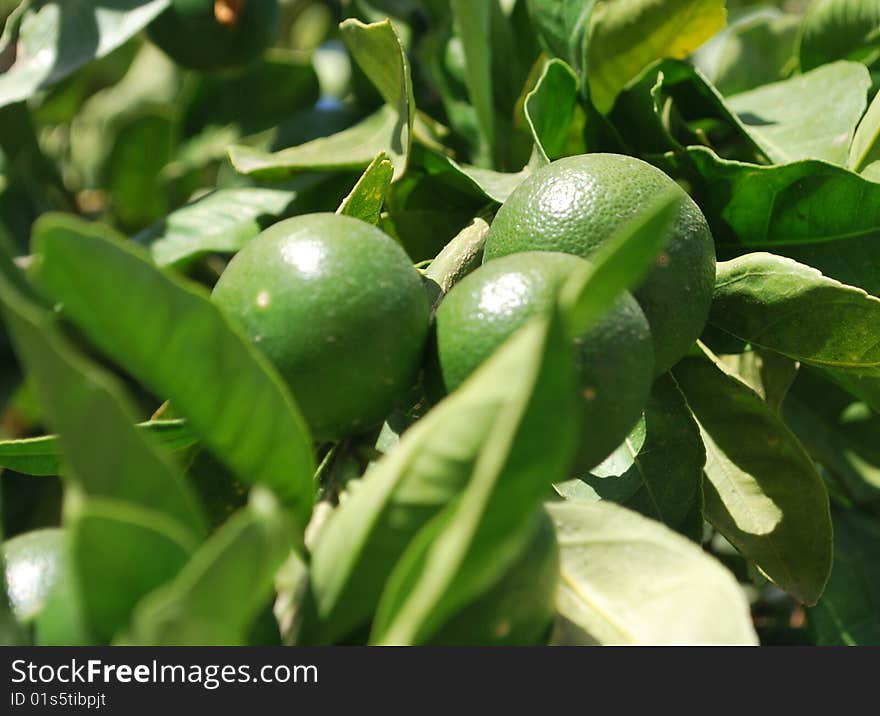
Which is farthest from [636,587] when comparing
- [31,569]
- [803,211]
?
[803,211]

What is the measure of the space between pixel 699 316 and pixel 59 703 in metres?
0.66

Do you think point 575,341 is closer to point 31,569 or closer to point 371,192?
point 371,192

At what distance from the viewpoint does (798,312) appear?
108 centimetres

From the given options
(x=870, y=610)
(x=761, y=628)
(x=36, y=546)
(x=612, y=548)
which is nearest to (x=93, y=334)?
(x=36, y=546)

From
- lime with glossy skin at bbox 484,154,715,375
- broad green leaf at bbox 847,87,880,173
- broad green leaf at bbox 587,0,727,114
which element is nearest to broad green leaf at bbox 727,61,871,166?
broad green leaf at bbox 847,87,880,173

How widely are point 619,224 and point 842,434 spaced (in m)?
0.84

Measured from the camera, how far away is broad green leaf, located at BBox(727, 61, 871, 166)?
1.26 m

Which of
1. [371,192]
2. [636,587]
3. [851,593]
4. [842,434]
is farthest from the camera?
[842,434]

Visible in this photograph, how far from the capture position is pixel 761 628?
5.88 ft

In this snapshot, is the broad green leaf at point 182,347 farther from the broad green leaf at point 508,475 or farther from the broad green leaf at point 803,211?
the broad green leaf at point 803,211

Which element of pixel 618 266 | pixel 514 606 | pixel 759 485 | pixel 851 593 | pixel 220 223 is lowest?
pixel 851 593

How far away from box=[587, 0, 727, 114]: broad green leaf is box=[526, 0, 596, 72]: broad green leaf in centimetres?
2

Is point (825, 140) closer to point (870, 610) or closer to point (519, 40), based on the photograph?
point (519, 40)

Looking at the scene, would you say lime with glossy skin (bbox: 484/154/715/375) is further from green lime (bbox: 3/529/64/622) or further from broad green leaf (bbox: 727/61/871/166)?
green lime (bbox: 3/529/64/622)
